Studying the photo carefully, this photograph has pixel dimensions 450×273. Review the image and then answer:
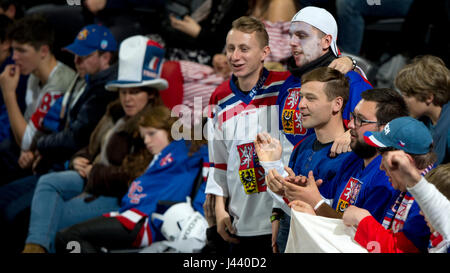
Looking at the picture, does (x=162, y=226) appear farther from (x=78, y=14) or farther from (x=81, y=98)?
(x=78, y=14)

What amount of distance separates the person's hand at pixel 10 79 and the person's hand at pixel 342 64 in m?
2.60

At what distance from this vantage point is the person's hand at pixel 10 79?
166 inches

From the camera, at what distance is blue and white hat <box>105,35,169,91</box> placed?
3.68 m

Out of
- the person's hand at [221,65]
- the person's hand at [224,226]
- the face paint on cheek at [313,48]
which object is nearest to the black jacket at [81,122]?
the person's hand at [221,65]

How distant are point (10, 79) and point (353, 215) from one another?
300cm

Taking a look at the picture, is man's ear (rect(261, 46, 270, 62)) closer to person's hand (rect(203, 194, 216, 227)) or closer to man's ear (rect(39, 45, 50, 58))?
person's hand (rect(203, 194, 216, 227))

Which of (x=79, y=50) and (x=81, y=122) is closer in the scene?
(x=79, y=50)

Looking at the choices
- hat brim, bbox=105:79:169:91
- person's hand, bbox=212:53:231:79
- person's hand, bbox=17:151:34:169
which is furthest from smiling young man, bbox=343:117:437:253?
person's hand, bbox=17:151:34:169

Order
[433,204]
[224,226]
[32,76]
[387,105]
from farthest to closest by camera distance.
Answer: [32,76], [224,226], [387,105], [433,204]

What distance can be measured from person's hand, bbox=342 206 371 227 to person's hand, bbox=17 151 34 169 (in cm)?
285

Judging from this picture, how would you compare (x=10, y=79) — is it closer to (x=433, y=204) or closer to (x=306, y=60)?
(x=306, y=60)

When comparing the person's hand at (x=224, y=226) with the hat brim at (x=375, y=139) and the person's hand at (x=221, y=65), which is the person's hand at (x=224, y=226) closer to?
the person's hand at (x=221, y=65)

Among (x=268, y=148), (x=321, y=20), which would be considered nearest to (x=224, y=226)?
(x=268, y=148)

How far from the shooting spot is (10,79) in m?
4.22
